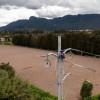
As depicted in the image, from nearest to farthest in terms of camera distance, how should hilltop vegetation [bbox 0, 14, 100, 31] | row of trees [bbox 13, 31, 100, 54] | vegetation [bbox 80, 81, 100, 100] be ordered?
vegetation [bbox 80, 81, 100, 100] < row of trees [bbox 13, 31, 100, 54] < hilltop vegetation [bbox 0, 14, 100, 31]

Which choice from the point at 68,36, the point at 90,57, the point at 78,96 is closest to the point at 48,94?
the point at 78,96

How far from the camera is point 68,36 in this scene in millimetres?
33531

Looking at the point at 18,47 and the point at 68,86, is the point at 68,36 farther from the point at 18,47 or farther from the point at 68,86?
the point at 68,86

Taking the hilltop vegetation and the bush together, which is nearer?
the bush

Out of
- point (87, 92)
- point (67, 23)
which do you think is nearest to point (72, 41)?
point (87, 92)

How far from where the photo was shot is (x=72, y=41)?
3284 cm

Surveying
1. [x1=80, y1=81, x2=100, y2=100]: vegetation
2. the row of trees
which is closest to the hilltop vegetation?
the row of trees

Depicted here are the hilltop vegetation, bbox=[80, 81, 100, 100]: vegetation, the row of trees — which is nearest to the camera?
bbox=[80, 81, 100, 100]: vegetation

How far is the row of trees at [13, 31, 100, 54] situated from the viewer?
30250 millimetres

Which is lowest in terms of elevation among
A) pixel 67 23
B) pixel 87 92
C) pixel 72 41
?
pixel 67 23

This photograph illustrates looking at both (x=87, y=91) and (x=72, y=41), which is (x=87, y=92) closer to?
(x=87, y=91)

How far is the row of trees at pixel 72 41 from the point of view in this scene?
30.2m

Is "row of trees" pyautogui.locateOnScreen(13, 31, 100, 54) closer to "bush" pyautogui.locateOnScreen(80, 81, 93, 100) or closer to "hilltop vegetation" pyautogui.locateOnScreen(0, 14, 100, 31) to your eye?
"bush" pyautogui.locateOnScreen(80, 81, 93, 100)

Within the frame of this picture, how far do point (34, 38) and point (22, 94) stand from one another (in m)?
30.1
